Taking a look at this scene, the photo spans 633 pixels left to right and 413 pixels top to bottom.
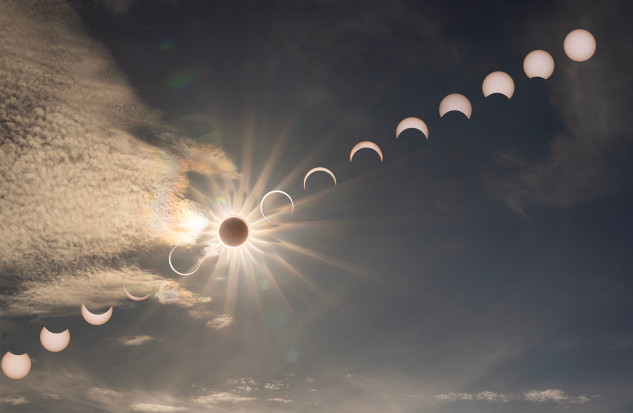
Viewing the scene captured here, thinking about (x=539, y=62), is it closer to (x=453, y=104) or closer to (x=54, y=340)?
(x=453, y=104)

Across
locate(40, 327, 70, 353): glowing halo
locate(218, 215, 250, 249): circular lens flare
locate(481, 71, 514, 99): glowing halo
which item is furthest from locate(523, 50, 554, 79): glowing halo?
locate(40, 327, 70, 353): glowing halo

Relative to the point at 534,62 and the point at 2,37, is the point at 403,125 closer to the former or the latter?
the point at 534,62

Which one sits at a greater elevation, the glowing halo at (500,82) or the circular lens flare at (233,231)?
the glowing halo at (500,82)

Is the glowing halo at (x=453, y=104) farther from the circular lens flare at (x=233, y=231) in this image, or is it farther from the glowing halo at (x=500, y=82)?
the circular lens flare at (x=233, y=231)

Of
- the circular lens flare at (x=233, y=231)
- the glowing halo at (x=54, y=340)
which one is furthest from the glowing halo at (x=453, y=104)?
the glowing halo at (x=54, y=340)

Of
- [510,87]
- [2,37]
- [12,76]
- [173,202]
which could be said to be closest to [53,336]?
[173,202]

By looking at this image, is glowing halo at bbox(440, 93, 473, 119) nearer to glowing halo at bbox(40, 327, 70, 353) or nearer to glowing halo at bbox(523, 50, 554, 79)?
glowing halo at bbox(523, 50, 554, 79)

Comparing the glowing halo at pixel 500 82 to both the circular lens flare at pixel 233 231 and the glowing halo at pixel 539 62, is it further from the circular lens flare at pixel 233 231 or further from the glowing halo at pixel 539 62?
the circular lens flare at pixel 233 231

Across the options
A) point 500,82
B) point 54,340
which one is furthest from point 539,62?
point 54,340

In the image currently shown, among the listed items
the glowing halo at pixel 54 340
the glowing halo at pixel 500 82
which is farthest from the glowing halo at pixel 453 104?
the glowing halo at pixel 54 340
